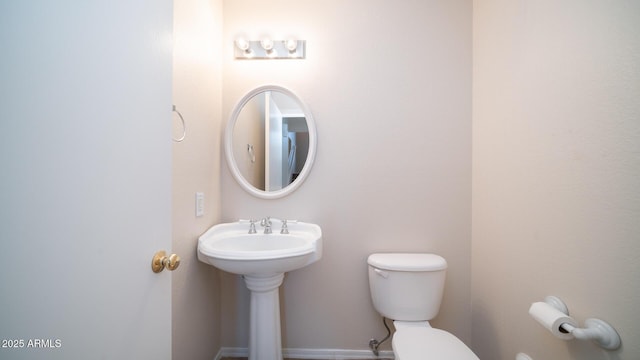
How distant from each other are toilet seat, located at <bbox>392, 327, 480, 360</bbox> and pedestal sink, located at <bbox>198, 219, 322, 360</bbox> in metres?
0.53

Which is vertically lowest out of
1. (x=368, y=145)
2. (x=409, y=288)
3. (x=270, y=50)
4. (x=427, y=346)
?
(x=427, y=346)

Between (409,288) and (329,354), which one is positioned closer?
(409,288)

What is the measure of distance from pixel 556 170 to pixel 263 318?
1460 mm

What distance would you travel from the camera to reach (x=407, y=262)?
4.17ft

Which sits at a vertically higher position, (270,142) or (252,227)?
(270,142)

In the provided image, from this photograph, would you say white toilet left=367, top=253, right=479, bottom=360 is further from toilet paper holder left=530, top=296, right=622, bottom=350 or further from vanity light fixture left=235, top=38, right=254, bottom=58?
vanity light fixture left=235, top=38, right=254, bottom=58

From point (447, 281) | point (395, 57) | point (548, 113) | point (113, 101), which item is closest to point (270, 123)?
point (395, 57)

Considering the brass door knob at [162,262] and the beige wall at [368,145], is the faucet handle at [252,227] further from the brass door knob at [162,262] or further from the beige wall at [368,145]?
the brass door knob at [162,262]

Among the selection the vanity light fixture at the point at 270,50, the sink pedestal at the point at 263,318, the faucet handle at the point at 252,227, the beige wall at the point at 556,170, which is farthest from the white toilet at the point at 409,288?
the vanity light fixture at the point at 270,50

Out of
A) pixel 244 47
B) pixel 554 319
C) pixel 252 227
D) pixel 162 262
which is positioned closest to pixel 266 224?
pixel 252 227

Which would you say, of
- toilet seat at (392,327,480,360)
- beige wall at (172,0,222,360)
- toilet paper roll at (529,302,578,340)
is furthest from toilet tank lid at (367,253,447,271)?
beige wall at (172,0,222,360)

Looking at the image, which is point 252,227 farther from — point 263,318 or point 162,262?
point 162,262

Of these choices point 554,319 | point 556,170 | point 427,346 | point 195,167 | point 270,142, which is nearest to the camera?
point 554,319

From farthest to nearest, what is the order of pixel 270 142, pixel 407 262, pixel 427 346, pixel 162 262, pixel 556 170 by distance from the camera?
pixel 270 142
pixel 407 262
pixel 427 346
pixel 556 170
pixel 162 262
